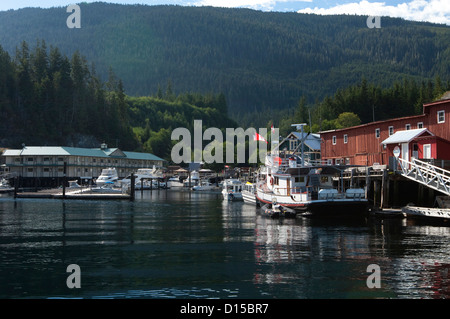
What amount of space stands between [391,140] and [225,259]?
38.7 meters

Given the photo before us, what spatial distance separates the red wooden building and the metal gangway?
4751 mm

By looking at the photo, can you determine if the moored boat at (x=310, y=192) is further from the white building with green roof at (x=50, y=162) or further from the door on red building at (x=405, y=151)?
the white building with green roof at (x=50, y=162)

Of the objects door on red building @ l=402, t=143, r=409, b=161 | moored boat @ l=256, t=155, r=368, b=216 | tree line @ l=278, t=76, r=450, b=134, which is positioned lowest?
moored boat @ l=256, t=155, r=368, b=216

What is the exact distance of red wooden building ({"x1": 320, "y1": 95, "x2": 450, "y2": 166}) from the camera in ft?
190

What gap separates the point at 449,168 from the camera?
177 ft

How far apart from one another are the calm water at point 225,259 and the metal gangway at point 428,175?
4.72 m

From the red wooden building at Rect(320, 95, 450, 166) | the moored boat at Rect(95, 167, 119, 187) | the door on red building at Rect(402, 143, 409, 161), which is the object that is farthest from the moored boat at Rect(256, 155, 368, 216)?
the moored boat at Rect(95, 167, 119, 187)

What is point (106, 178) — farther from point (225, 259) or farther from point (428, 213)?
point (225, 259)

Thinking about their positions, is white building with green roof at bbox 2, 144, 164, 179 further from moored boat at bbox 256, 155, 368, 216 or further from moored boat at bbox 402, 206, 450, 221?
moored boat at bbox 402, 206, 450, 221

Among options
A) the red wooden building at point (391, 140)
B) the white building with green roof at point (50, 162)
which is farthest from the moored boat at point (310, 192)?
the white building with green roof at point (50, 162)

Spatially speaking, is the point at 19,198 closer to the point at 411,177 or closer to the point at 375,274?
the point at 411,177

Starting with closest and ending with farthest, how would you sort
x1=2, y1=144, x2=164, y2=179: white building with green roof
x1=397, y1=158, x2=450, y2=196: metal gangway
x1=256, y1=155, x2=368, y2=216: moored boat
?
1. x1=397, y1=158, x2=450, y2=196: metal gangway
2. x1=256, y1=155, x2=368, y2=216: moored boat
3. x1=2, y1=144, x2=164, y2=179: white building with green roof

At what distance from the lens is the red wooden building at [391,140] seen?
5781cm
